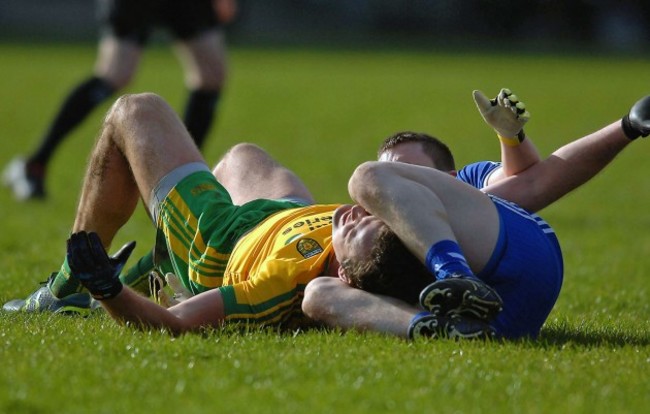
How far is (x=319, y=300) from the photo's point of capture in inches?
201

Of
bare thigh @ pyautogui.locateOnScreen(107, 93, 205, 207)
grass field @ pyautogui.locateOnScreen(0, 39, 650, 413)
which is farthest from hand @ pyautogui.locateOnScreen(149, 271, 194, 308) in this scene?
bare thigh @ pyautogui.locateOnScreen(107, 93, 205, 207)

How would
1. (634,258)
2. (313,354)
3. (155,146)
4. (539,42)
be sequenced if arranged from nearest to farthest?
(313,354) < (155,146) < (634,258) < (539,42)

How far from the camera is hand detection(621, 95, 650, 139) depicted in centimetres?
557

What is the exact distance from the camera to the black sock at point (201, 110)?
11.5 m

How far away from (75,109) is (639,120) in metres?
6.59

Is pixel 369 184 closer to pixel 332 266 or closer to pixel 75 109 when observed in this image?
pixel 332 266

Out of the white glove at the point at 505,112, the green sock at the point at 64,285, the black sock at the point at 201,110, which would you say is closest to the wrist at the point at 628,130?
the white glove at the point at 505,112

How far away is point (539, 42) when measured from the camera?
42.7 meters

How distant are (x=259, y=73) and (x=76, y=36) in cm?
1117

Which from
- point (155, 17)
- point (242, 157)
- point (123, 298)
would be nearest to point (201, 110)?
point (155, 17)

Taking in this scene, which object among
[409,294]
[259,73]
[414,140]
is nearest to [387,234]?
[409,294]

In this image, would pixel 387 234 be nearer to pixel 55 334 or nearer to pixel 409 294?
pixel 409 294

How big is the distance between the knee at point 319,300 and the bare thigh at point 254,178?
48.3 inches

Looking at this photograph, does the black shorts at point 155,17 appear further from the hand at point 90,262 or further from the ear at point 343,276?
the hand at point 90,262
